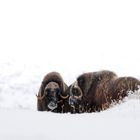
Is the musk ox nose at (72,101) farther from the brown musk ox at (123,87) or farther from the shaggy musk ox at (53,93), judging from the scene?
the brown musk ox at (123,87)

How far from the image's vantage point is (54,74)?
11453 mm

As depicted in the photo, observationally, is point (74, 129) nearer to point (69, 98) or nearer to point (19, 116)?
point (19, 116)

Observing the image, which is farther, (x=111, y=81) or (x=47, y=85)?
(x=47, y=85)

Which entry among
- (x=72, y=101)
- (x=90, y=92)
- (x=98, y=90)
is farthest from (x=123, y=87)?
(x=72, y=101)

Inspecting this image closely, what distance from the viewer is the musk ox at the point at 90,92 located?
10.4 m

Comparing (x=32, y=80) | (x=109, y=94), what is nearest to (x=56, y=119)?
(x=109, y=94)

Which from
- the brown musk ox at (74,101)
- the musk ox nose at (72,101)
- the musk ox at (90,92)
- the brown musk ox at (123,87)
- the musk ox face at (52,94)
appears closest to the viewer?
the brown musk ox at (123,87)

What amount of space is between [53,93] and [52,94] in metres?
0.03

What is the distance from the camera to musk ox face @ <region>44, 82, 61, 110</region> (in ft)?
37.1

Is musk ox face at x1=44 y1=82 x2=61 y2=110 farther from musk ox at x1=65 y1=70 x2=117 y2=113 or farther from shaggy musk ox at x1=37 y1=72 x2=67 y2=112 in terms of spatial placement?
musk ox at x1=65 y1=70 x2=117 y2=113

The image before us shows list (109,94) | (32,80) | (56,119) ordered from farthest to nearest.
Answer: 1. (32,80)
2. (109,94)
3. (56,119)

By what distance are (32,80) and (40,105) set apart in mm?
7677

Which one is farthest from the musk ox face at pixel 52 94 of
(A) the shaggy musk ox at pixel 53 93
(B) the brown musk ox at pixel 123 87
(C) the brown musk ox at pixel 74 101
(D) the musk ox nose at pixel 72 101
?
(B) the brown musk ox at pixel 123 87

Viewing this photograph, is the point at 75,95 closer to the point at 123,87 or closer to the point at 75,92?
the point at 75,92
